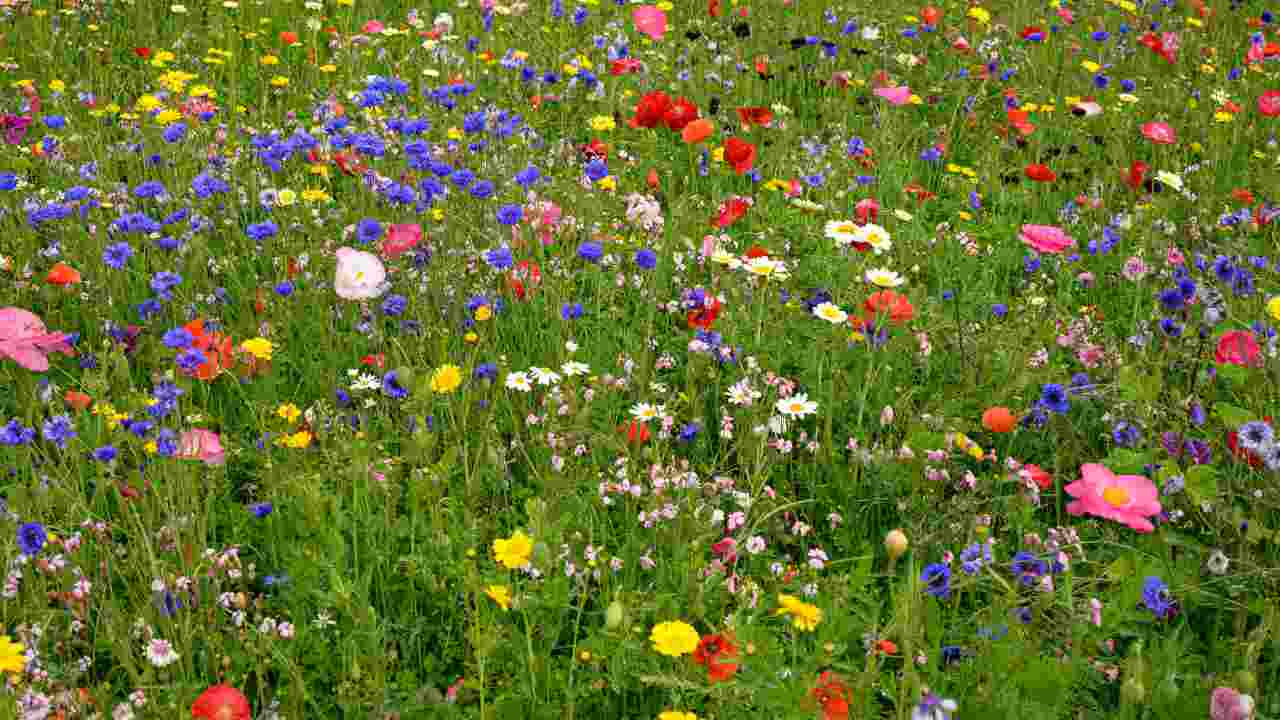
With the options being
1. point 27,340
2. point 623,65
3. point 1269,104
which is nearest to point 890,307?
point 623,65

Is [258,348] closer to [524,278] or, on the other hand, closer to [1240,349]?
[524,278]

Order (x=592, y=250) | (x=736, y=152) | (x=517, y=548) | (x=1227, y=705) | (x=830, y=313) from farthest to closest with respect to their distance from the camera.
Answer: (x=736, y=152)
(x=592, y=250)
(x=830, y=313)
(x=517, y=548)
(x=1227, y=705)

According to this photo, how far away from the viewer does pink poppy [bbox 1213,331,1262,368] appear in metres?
2.49

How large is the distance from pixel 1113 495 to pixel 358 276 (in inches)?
71.0

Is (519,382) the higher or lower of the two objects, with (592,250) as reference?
lower

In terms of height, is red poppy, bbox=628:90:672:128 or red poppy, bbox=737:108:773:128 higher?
red poppy, bbox=628:90:672:128

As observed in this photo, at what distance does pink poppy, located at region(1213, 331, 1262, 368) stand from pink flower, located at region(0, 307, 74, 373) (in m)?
2.58

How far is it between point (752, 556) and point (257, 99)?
3030mm

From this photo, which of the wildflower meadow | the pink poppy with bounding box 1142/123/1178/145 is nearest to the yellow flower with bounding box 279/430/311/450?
the wildflower meadow

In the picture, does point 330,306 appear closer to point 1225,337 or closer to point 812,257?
point 812,257

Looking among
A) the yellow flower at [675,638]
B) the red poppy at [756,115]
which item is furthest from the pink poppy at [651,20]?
the yellow flower at [675,638]

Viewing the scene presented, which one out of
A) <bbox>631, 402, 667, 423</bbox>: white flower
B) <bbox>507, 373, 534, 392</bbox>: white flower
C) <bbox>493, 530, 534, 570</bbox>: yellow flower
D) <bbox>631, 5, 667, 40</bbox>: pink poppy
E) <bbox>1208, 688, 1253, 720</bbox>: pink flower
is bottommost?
<bbox>631, 402, 667, 423</bbox>: white flower

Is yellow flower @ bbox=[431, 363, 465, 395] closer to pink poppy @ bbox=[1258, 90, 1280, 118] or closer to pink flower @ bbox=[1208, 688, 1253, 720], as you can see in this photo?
pink flower @ bbox=[1208, 688, 1253, 720]

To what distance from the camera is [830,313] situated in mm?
2754
